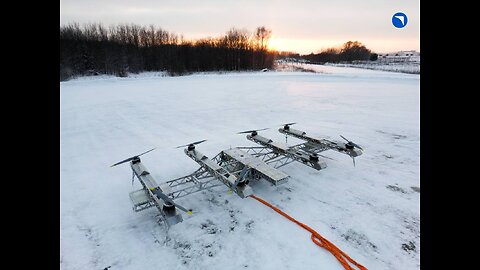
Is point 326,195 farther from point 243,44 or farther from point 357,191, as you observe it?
point 243,44

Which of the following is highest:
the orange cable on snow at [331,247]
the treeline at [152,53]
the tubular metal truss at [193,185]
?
the treeline at [152,53]

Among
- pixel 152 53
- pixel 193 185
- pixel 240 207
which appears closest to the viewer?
pixel 240 207

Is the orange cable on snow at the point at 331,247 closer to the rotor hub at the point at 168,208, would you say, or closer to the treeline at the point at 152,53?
the rotor hub at the point at 168,208

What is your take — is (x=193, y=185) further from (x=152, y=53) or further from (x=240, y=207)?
(x=152, y=53)

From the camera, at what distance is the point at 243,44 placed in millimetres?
90688

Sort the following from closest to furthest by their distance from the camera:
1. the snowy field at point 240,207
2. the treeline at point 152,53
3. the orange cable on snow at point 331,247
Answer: the orange cable on snow at point 331,247
the snowy field at point 240,207
the treeline at point 152,53

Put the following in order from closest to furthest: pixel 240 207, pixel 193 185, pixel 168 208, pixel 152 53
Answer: pixel 168 208, pixel 240 207, pixel 193 185, pixel 152 53

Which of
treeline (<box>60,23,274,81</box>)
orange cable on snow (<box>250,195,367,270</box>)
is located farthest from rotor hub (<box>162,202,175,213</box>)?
treeline (<box>60,23,274,81</box>)

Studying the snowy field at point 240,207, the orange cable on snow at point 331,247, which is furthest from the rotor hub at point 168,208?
the orange cable on snow at point 331,247

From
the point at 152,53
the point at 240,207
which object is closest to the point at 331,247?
the point at 240,207

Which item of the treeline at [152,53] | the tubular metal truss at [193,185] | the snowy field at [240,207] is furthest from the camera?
the treeline at [152,53]

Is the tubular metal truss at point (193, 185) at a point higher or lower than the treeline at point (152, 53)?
lower

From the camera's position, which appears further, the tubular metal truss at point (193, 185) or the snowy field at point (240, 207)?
the tubular metal truss at point (193, 185)
